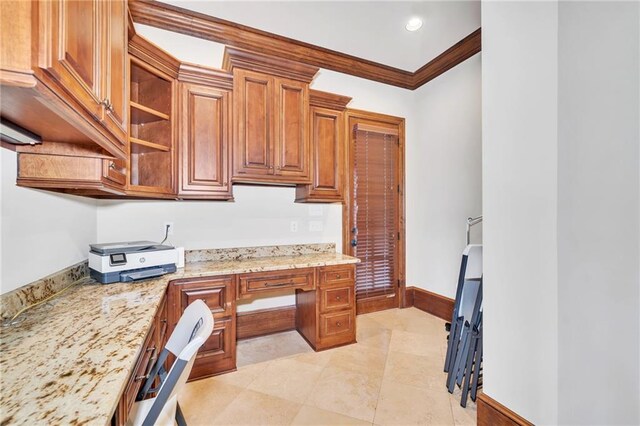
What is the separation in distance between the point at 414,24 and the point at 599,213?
2.39 metres

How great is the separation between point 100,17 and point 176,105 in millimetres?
1113

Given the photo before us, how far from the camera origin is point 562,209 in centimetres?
121

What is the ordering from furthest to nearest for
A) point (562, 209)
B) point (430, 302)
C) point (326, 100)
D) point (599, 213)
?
1. point (430, 302)
2. point (326, 100)
3. point (562, 209)
4. point (599, 213)

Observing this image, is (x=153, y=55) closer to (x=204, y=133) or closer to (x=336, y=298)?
(x=204, y=133)

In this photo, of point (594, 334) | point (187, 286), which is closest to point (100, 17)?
point (187, 286)

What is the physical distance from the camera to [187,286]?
2.00 m

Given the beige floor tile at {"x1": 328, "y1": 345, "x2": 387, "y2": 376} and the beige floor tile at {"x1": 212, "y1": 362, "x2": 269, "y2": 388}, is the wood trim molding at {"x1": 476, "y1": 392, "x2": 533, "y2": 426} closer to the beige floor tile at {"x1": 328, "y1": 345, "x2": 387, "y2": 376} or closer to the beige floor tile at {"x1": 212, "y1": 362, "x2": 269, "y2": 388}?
the beige floor tile at {"x1": 328, "y1": 345, "x2": 387, "y2": 376}

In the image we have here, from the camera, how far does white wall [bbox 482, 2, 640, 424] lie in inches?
41.0

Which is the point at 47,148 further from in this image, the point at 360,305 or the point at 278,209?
the point at 360,305

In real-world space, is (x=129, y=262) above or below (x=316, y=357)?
above

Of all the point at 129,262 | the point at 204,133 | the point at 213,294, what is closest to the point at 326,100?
the point at 204,133

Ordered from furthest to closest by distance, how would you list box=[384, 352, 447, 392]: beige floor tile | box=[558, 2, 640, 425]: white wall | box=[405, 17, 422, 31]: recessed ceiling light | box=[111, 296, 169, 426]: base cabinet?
box=[405, 17, 422, 31]: recessed ceiling light
box=[384, 352, 447, 392]: beige floor tile
box=[558, 2, 640, 425]: white wall
box=[111, 296, 169, 426]: base cabinet

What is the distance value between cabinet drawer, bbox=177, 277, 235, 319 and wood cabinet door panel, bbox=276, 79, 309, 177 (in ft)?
3.49

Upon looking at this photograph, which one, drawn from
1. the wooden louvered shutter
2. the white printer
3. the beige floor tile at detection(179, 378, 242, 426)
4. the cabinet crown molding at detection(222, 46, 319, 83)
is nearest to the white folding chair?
the beige floor tile at detection(179, 378, 242, 426)
